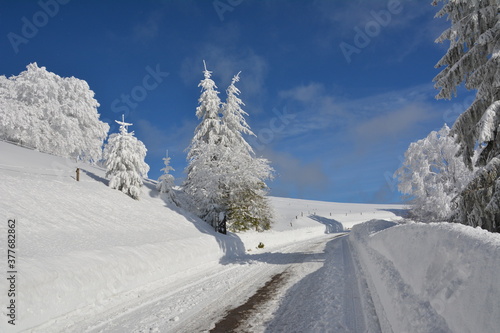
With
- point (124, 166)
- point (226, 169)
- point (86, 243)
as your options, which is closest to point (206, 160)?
point (226, 169)

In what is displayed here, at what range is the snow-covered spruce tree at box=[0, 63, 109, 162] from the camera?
30292 millimetres

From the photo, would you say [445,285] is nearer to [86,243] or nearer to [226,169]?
[86,243]

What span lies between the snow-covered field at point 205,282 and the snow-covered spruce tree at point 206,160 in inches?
269

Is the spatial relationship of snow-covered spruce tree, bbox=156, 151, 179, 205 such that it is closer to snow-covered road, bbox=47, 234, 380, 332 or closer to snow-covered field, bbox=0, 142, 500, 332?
snow-covered field, bbox=0, 142, 500, 332

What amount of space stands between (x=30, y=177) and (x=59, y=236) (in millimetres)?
7857

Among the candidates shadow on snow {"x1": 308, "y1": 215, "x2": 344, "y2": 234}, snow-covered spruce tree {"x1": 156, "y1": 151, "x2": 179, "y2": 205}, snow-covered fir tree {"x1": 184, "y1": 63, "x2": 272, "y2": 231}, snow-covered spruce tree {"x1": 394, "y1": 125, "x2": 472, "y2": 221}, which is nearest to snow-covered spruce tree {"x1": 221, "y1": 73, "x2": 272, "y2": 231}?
snow-covered fir tree {"x1": 184, "y1": 63, "x2": 272, "y2": 231}

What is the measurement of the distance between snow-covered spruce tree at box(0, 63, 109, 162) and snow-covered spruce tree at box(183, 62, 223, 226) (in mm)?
15111

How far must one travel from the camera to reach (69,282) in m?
7.06

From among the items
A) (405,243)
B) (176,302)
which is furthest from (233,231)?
(405,243)

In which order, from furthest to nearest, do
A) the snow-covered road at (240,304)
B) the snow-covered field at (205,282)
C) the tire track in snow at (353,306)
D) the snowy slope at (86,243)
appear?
the snowy slope at (86,243) → the snow-covered road at (240,304) → the tire track in snow at (353,306) → the snow-covered field at (205,282)

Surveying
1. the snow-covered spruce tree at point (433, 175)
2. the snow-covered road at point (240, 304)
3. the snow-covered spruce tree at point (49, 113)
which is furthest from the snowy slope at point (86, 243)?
the snow-covered spruce tree at point (433, 175)

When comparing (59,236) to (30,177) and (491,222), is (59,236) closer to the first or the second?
(30,177)

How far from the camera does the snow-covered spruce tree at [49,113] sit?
30.3m

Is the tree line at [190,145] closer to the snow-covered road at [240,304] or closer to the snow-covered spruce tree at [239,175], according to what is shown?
the snow-covered spruce tree at [239,175]
